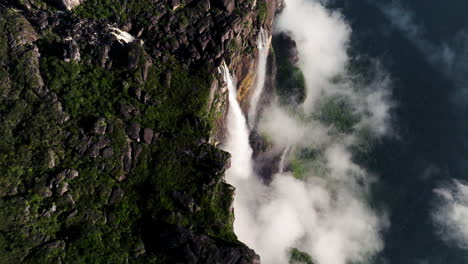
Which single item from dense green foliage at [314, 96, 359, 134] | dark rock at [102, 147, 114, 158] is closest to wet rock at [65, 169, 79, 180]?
dark rock at [102, 147, 114, 158]

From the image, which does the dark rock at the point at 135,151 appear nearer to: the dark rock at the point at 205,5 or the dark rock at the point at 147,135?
the dark rock at the point at 147,135

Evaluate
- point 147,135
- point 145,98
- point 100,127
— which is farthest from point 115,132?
point 145,98

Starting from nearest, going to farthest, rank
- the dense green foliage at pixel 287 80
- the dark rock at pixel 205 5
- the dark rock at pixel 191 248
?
the dark rock at pixel 191 248, the dark rock at pixel 205 5, the dense green foliage at pixel 287 80

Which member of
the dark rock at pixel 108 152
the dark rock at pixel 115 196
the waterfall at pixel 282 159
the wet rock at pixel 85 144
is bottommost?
the dark rock at pixel 115 196

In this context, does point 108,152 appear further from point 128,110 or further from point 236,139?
point 236,139

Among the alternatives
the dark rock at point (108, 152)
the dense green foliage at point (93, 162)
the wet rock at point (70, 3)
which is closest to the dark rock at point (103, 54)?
Answer: the dense green foliage at point (93, 162)

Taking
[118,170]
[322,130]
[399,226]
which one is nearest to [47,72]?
[118,170]

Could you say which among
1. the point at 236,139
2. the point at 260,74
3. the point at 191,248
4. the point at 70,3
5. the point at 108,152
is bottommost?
the point at 191,248
